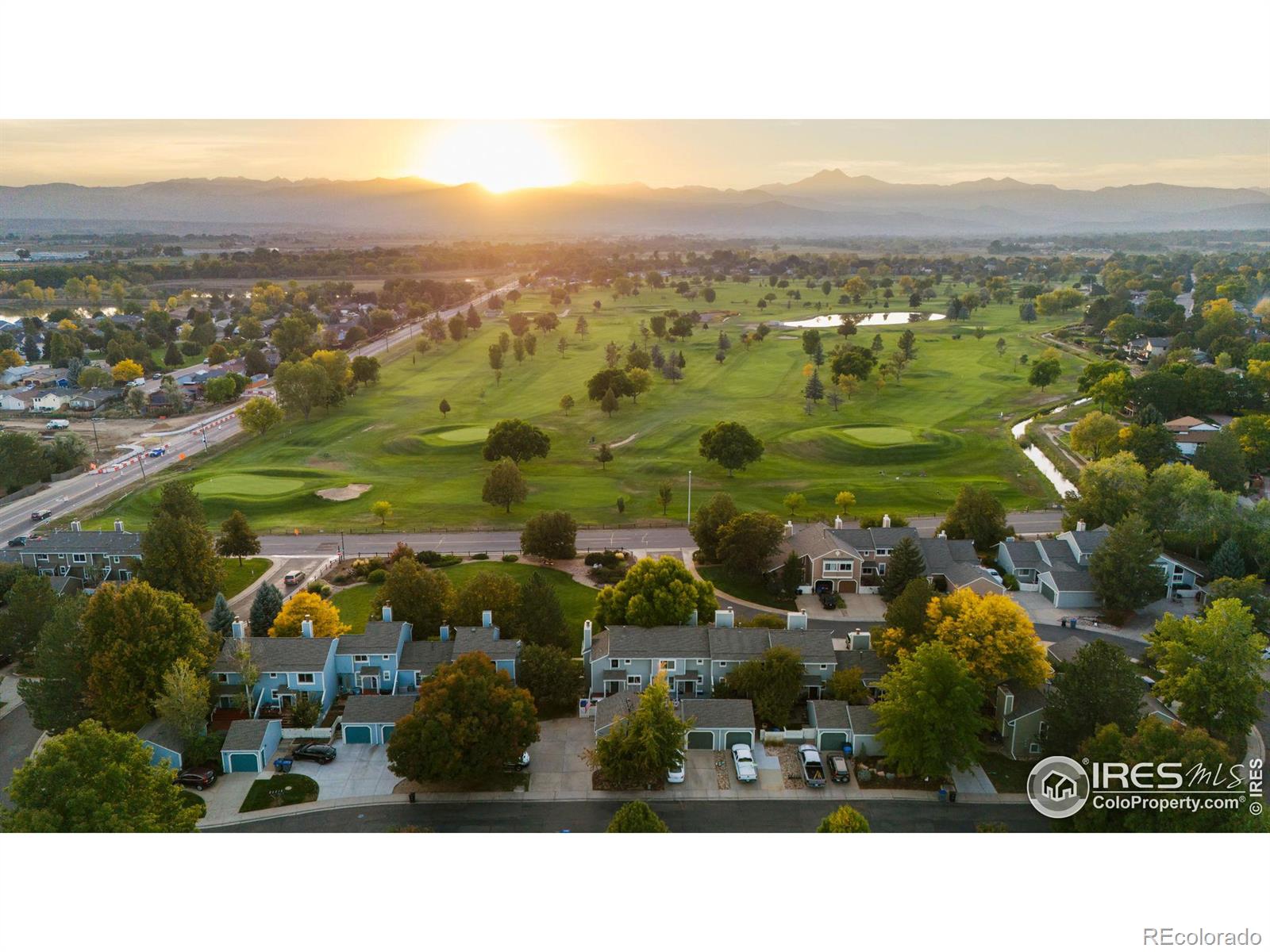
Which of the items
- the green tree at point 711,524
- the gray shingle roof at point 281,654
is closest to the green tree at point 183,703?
the gray shingle roof at point 281,654

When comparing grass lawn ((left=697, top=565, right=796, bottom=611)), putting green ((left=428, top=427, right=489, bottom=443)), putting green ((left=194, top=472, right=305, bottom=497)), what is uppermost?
putting green ((left=428, top=427, right=489, bottom=443))

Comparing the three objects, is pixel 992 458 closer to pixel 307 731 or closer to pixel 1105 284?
pixel 307 731

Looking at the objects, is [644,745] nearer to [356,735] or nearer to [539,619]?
[539,619]

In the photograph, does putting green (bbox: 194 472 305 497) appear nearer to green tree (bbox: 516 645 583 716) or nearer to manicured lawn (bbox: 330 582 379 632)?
manicured lawn (bbox: 330 582 379 632)

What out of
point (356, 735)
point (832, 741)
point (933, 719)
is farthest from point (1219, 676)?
point (356, 735)

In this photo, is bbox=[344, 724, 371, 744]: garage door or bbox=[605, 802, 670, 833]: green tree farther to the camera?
bbox=[344, 724, 371, 744]: garage door

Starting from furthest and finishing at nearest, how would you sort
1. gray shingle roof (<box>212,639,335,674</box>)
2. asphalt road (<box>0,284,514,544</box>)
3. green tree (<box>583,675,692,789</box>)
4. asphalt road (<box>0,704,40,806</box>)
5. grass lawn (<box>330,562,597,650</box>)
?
asphalt road (<box>0,284,514,544</box>), grass lawn (<box>330,562,597,650</box>), gray shingle roof (<box>212,639,335,674</box>), asphalt road (<box>0,704,40,806</box>), green tree (<box>583,675,692,789</box>)

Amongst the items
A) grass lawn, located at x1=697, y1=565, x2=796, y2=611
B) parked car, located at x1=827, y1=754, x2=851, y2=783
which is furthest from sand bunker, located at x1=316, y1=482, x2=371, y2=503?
parked car, located at x1=827, y1=754, x2=851, y2=783
